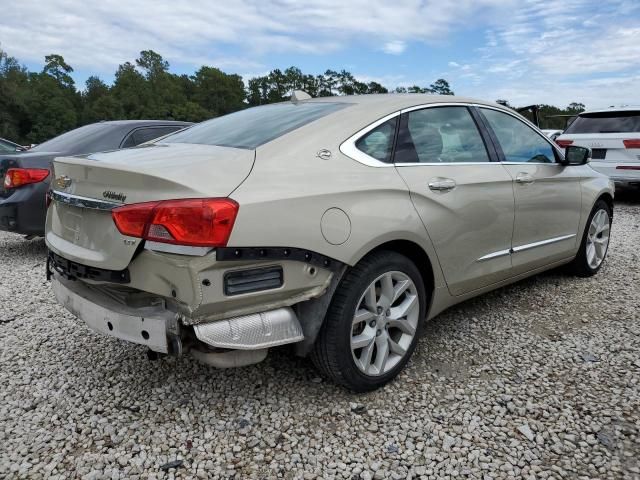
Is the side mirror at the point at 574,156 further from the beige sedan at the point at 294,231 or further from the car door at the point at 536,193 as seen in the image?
the beige sedan at the point at 294,231

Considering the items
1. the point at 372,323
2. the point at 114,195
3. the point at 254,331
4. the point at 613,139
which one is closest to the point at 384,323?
the point at 372,323

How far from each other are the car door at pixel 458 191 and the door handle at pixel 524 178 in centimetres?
14

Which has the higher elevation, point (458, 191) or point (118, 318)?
point (458, 191)

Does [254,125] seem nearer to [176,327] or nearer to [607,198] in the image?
[176,327]

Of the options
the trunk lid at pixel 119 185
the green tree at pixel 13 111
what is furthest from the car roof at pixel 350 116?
the green tree at pixel 13 111

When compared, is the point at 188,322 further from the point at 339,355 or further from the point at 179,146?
the point at 179,146

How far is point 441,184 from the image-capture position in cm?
285

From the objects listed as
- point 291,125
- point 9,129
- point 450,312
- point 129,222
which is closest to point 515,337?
point 450,312

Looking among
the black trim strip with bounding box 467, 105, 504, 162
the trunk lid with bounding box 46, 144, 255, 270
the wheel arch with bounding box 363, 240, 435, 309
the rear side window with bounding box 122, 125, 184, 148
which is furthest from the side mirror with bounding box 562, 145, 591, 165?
the rear side window with bounding box 122, 125, 184, 148

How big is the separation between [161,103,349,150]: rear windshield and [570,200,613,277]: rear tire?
9.20 feet

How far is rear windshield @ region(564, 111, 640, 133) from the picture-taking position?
322 inches

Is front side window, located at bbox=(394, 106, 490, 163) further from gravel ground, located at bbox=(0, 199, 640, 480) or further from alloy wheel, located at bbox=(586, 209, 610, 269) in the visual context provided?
alloy wheel, located at bbox=(586, 209, 610, 269)

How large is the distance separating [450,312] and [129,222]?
2543mm

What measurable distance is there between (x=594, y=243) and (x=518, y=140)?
5.18 feet
